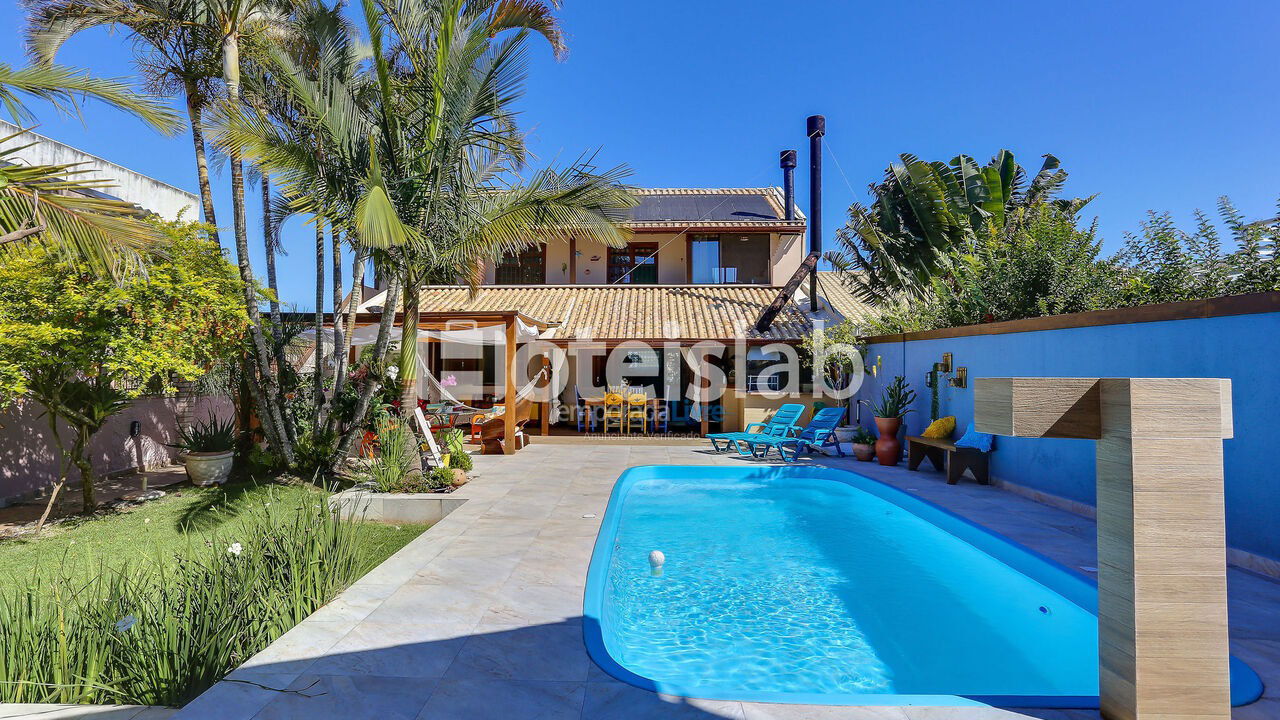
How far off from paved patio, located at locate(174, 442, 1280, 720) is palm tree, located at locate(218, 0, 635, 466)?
166 inches

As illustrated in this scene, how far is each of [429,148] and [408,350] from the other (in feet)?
9.90

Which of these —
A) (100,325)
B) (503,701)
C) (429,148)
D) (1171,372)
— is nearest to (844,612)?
(503,701)

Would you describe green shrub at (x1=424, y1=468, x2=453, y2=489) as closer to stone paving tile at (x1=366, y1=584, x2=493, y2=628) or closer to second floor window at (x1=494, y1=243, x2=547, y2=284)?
stone paving tile at (x1=366, y1=584, x2=493, y2=628)

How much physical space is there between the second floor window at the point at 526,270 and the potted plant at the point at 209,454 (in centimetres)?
1100

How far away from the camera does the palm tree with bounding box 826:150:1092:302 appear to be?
1359 cm

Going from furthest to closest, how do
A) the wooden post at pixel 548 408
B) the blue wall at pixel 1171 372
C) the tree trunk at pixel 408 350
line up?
the wooden post at pixel 548 408, the tree trunk at pixel 408 350, the blue wall at pixel 1171 372

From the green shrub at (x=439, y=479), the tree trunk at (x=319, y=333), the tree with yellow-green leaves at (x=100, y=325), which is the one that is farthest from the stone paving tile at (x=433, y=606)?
the tree trunk at (x=319, y=333)

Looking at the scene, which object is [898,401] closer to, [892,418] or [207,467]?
[892,418]

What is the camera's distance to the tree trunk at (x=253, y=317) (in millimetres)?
8766

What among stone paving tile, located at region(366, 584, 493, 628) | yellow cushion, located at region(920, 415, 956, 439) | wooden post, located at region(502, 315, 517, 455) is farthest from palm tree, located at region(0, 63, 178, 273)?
yellow cushion, located at region(920, 415, 956, 439)

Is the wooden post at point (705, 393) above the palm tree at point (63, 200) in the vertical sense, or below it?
below

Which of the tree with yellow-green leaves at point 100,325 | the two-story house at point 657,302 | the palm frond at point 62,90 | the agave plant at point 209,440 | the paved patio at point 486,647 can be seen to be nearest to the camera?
the paved patio at point 486,647

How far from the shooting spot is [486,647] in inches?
150

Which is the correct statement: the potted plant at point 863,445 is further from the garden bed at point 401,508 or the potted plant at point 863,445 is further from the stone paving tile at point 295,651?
the stone paving tile at point 295,651
